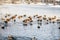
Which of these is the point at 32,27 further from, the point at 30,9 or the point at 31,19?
the point at 30,9

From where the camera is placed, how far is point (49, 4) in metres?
1.89

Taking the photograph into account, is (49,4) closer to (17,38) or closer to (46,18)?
(46,18)

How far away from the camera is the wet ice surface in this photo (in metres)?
1.83

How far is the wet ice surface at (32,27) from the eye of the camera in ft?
6.02

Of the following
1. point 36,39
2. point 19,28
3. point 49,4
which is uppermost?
point 49,4

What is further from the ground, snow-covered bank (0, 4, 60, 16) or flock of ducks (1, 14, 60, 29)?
snow-covered bank (0, 4, 60, 16)

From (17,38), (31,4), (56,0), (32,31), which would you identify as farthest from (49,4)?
(17,38)

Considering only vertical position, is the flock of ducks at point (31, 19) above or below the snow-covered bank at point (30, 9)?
below

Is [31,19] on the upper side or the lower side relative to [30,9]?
lower

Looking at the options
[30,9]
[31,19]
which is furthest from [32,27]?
[30,9]

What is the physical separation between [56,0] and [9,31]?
68cm

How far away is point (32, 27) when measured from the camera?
1.87m

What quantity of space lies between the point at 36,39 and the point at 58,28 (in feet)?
0.95

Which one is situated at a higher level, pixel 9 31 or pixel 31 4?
pixel 31 4
